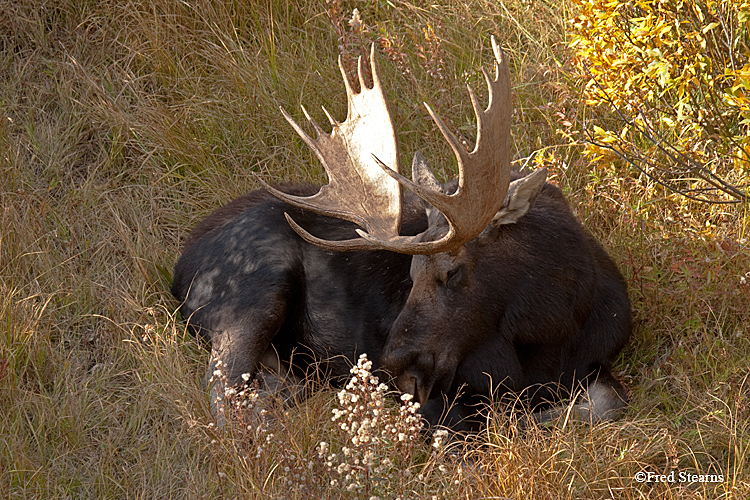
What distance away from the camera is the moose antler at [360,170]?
4.32 m

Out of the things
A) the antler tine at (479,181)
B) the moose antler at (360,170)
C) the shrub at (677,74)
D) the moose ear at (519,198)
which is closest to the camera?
the antler tine at (479,181)

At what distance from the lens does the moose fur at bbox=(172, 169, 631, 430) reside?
426 centimetres

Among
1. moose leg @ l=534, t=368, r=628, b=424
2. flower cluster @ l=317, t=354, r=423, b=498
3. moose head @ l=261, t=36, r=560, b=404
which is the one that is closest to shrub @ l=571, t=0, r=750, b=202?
moose head @ l=261, t=36, r=560, b=404

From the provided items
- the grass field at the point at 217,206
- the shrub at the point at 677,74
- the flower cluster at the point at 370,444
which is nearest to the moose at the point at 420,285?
the grass field at the point at 217,206

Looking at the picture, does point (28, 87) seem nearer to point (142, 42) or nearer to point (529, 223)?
point (142, 42)

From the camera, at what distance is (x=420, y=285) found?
4281mm

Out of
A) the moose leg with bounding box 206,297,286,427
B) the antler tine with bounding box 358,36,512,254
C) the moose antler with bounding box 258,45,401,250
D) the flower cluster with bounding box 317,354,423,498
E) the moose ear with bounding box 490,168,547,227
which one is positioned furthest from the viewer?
the moose leg with bounding box 206,297,286,427

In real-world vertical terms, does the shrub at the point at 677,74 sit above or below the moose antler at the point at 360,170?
above

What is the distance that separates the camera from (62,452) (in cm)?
400

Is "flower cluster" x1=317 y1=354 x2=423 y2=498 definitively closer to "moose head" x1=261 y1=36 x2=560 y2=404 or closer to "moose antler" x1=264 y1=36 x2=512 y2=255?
"moose head" x1=261 y1=36 x2=560 y2=404

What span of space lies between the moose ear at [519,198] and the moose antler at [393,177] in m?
0.14

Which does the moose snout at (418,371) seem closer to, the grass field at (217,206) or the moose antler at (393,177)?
the grass field at (217,206)

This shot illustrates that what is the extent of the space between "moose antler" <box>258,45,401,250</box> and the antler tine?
32 cm

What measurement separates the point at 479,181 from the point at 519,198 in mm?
380
